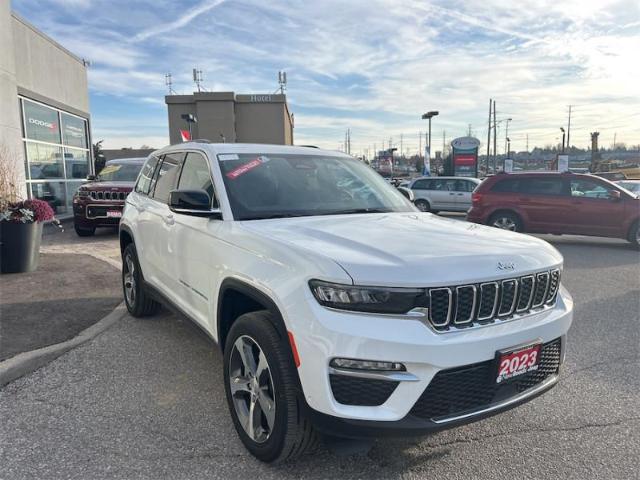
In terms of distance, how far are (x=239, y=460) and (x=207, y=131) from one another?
43.8 metres

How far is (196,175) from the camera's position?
12.9 feet

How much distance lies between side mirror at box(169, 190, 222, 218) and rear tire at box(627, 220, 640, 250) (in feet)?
35.7

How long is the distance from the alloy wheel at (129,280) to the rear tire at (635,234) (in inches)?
420

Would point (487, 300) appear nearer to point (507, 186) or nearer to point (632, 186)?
point (507, 186)

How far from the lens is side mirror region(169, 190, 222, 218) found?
319 cm

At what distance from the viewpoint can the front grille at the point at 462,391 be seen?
2.29 metres

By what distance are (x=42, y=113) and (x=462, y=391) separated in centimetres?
1441

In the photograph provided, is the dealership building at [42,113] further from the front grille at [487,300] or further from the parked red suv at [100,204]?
the front grille at [487,300]

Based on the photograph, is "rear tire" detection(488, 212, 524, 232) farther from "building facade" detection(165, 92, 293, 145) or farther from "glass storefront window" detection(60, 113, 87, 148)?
"building facade" detection(165, 92, 293, 145)

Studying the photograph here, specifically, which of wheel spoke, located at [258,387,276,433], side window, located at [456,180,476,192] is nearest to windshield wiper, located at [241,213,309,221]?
wheel spoke, located at [258,387,276,433]

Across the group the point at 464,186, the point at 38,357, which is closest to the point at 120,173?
the point at 38,357

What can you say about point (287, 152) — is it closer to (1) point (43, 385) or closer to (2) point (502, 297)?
(2) point (502, 297)

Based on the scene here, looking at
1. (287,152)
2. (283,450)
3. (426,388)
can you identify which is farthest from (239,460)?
(287,152)

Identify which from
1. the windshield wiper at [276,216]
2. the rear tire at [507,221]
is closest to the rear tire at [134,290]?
the windshield wiper at [276,216]
